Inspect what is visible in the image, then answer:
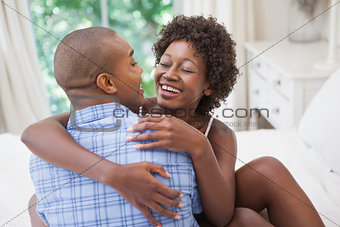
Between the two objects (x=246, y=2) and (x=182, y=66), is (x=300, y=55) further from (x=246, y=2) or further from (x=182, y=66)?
(x=182, y=66)

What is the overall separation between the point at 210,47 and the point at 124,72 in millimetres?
391

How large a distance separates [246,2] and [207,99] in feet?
5.13

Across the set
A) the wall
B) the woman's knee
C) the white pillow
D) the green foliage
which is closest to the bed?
the white pillow

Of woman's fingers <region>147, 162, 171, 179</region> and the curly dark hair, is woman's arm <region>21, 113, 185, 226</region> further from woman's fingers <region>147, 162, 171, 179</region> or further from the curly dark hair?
the curly dark hair

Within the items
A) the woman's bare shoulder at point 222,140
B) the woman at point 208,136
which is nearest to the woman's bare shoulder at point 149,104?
the woman at point 208,136

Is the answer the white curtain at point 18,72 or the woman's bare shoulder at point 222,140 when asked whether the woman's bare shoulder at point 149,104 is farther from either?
the white curtain at point 18,72

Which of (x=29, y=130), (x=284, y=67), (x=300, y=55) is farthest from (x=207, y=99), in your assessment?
(x=300, y=55)

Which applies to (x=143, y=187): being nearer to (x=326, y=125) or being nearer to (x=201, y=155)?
(x=201, y=155)

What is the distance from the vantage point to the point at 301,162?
145 cm

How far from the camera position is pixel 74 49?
85 cm

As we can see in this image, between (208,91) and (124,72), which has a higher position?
(124,72)

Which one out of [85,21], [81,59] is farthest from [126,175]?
[85,21]

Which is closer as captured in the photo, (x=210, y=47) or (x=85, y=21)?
(x=210, y=47)

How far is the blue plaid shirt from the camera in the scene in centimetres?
76
